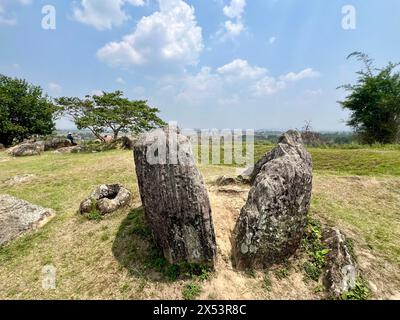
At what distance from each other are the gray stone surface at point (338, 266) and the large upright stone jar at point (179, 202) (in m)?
2.44

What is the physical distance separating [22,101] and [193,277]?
2989cm

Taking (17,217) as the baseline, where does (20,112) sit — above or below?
above

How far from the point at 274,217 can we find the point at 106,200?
541cm

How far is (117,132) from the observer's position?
23703mm

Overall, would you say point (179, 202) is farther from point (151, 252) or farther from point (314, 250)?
point (314, 250)

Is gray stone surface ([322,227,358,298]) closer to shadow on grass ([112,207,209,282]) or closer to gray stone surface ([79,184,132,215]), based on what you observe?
shadow on grass ([112,207,209,282])

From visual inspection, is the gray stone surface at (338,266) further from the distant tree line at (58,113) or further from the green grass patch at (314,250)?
the distant tree line at (58,113)

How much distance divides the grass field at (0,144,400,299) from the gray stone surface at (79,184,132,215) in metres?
0.31

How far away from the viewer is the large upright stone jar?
212 inches

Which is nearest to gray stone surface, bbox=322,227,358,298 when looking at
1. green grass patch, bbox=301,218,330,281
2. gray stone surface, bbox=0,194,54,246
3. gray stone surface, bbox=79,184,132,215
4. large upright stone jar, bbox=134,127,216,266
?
green grass patch, bbox=301,218,330,281

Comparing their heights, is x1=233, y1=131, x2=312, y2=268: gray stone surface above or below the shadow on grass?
above

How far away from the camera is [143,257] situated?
19.6ft

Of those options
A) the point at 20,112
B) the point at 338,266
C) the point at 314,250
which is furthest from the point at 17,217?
the point at 20,112
